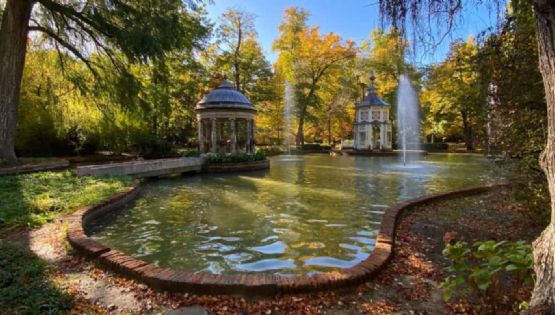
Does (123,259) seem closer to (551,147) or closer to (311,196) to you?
(551,147)

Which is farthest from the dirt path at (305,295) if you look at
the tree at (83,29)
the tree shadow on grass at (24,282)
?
the tree at (83,29)

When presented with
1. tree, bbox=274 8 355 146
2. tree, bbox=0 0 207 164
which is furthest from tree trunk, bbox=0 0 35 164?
tree, bbox=274 8 355 146

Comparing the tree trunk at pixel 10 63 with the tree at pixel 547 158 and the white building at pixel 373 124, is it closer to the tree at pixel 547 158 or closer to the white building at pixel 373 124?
the tree at pixel 547 158

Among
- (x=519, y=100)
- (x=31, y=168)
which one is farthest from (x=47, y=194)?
(x=519, y=100)

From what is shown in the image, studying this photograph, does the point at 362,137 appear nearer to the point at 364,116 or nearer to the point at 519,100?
the point at 364,116

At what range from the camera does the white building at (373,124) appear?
108ft

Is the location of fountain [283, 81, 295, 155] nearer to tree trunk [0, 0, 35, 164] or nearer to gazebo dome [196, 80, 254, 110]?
gazebo dome [196, 80, 254, 110]

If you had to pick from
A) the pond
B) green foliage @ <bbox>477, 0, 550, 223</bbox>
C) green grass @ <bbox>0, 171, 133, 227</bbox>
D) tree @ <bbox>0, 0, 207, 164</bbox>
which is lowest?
the pond

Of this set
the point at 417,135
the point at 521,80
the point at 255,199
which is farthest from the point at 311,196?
the point at 417,135

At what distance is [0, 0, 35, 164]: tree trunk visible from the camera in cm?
1152

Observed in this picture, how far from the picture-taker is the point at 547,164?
2078 mm

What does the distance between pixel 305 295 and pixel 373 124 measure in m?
31.7

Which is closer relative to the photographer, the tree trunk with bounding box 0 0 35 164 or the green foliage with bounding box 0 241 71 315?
the green foliage with bounding box 0 241 71 315

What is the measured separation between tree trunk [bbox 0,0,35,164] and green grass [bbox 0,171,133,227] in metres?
2.92
